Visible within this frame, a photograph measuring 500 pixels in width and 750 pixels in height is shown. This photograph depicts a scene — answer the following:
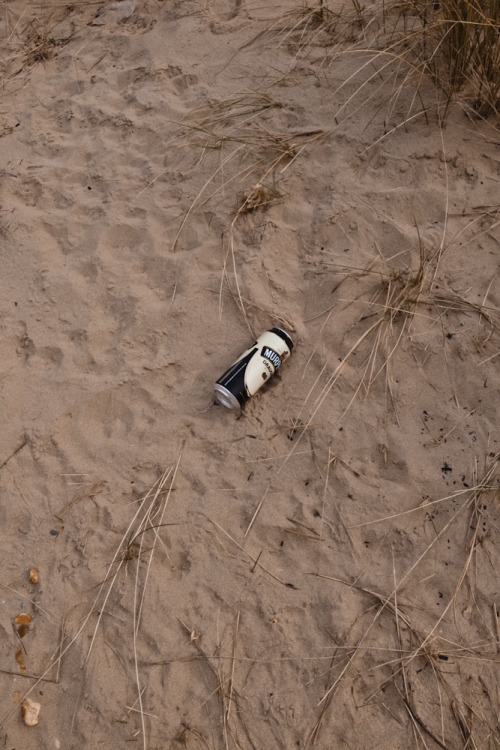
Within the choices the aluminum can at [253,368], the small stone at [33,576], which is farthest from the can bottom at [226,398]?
the small stone at [33,576]

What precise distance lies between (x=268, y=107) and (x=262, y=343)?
4.29 feet

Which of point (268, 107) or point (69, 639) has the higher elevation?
point (268, 107)

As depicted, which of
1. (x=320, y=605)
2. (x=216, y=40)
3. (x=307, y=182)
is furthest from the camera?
(x=216, y=40)

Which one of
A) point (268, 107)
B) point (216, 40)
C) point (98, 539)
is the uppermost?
point (216, 40)

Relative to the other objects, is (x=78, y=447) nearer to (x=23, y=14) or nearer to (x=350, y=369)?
(x=350, y=369)

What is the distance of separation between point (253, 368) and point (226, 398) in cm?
14

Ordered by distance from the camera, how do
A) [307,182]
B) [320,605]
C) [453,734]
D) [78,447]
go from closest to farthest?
[453,734] → [320,605] → [78,447] → [307,182]

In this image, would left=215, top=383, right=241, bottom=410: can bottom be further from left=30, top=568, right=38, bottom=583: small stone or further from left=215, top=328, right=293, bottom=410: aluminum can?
left=30, top=568, right=38, bottom=583: small stone

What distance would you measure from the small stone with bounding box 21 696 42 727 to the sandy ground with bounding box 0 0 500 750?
0.07ft

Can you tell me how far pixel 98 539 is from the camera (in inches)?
76.1

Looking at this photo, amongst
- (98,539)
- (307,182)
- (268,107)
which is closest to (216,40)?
(268,107)

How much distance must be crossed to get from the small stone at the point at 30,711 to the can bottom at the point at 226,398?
1.08 metres

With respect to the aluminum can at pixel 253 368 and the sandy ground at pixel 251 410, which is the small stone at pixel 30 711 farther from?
the aluminum can at pixel 253 368

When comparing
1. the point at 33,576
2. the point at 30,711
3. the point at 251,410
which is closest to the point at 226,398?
the point at 251,410
